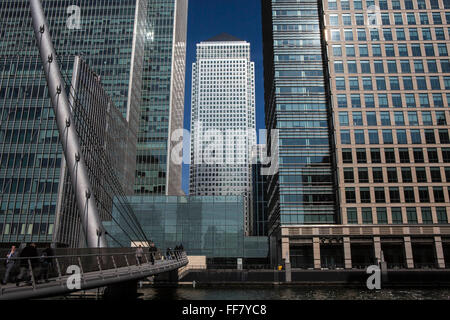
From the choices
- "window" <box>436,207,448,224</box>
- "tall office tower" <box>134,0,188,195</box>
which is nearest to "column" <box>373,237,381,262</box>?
"window" <box>436,207,448,224</box>

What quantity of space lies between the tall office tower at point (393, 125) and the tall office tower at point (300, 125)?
4.22 meters

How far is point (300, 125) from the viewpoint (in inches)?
2744

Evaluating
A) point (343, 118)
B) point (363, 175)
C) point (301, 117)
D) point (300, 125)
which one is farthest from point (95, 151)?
point (363, 175)

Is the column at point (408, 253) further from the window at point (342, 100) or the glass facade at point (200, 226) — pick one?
the window at point (342, 100)

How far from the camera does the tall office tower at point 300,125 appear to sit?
6475cm

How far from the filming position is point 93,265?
687 inches

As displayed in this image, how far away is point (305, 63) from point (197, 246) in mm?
41726

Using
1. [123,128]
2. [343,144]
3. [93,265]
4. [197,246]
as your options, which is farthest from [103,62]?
[93,265]

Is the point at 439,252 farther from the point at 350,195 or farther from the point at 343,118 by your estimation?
the point at 343,118

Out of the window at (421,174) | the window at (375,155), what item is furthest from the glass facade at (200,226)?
the window at (421,174)

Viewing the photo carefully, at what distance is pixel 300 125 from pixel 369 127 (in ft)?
40.6

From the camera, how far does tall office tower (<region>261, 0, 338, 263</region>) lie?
64.8 m

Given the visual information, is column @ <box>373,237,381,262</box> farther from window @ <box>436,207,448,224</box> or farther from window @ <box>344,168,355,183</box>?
window @ <box>436,207,448,224</box>

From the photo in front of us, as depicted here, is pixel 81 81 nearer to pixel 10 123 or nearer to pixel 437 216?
pixel 10 123
